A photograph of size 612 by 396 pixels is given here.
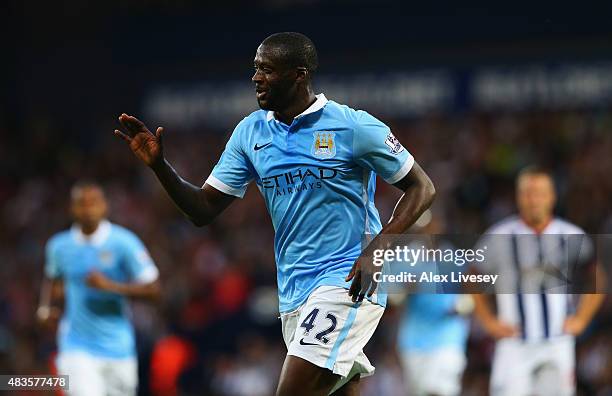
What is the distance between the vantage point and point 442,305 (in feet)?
31.9

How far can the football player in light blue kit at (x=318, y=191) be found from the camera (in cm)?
506

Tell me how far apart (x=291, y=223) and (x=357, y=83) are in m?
11.5

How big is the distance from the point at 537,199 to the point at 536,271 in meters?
0.62

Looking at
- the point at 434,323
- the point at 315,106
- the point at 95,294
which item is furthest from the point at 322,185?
the point at 434,323

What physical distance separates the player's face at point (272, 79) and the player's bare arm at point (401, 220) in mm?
703

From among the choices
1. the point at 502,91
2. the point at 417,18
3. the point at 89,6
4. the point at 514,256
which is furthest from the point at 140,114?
the point at 514,256

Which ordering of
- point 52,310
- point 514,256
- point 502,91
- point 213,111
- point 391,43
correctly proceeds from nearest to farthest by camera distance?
1. point 514,256
2. point 52,310
3. point 502,91
4. point 391,43
5. point 213,111

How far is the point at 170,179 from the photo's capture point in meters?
5.24

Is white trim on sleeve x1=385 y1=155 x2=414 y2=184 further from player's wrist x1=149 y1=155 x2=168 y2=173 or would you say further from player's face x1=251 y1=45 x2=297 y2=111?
player's wrist x1=149 y1=155 x2=168 y2=173

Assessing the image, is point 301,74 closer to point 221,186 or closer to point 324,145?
point 324,145

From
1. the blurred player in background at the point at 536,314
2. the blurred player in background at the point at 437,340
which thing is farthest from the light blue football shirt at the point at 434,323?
the blurred player in background at the point at 536,314

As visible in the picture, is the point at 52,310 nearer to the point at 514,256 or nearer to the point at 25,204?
the point at 514,256

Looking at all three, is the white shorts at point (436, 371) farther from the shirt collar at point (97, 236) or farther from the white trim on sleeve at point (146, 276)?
the shirt collar at point (97, 236)

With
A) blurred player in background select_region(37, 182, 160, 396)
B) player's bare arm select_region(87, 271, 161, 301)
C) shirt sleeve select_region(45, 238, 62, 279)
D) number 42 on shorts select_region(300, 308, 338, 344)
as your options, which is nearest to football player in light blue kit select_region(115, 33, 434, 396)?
number 42 on shorts select_region(300, 308, 338, 344)
